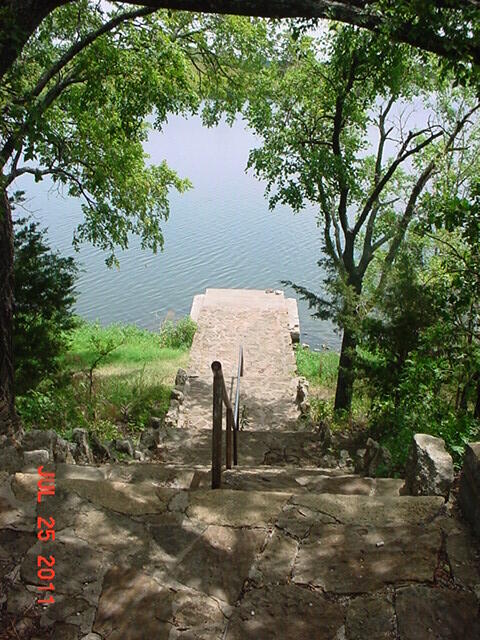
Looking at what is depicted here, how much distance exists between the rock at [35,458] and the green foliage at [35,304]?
4.33 metres

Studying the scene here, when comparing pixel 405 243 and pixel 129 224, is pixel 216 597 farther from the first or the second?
pixel 405 243

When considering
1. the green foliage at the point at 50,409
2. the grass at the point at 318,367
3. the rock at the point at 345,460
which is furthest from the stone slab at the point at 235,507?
the grass at the point at 318,367

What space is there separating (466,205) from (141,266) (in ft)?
78.9

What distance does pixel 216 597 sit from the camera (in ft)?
8.56

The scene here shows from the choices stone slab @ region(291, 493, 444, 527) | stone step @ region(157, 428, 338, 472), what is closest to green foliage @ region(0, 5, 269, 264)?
stone step @ region(157, 428, 338, 472)

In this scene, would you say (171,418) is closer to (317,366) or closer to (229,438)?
(229,438)

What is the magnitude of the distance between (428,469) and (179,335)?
46.2 ft

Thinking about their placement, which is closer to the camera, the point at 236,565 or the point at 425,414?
the point at 236,565

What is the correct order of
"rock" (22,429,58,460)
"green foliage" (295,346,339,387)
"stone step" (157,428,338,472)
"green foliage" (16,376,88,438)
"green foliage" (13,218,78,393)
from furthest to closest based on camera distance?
"green foliage" (295,346,339,387) < "green foliage" (13,218,78,393) < "green foliage" (16,376,88,438) < "stone step" (157,428,338,472) < "rock" (22,429,58,460)

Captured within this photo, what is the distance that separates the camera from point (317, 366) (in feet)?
48.6

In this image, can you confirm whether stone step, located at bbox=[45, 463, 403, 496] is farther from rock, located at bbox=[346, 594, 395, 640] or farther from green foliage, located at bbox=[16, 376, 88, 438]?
green foliage, located at bbox=[16, 376, 88, 438]

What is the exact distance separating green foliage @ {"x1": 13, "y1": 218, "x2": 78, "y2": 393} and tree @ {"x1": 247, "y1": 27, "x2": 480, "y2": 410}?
3960 mm

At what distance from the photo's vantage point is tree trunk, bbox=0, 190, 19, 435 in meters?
6.12

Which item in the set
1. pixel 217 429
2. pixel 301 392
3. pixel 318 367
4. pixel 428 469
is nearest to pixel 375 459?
pixel 428 469
